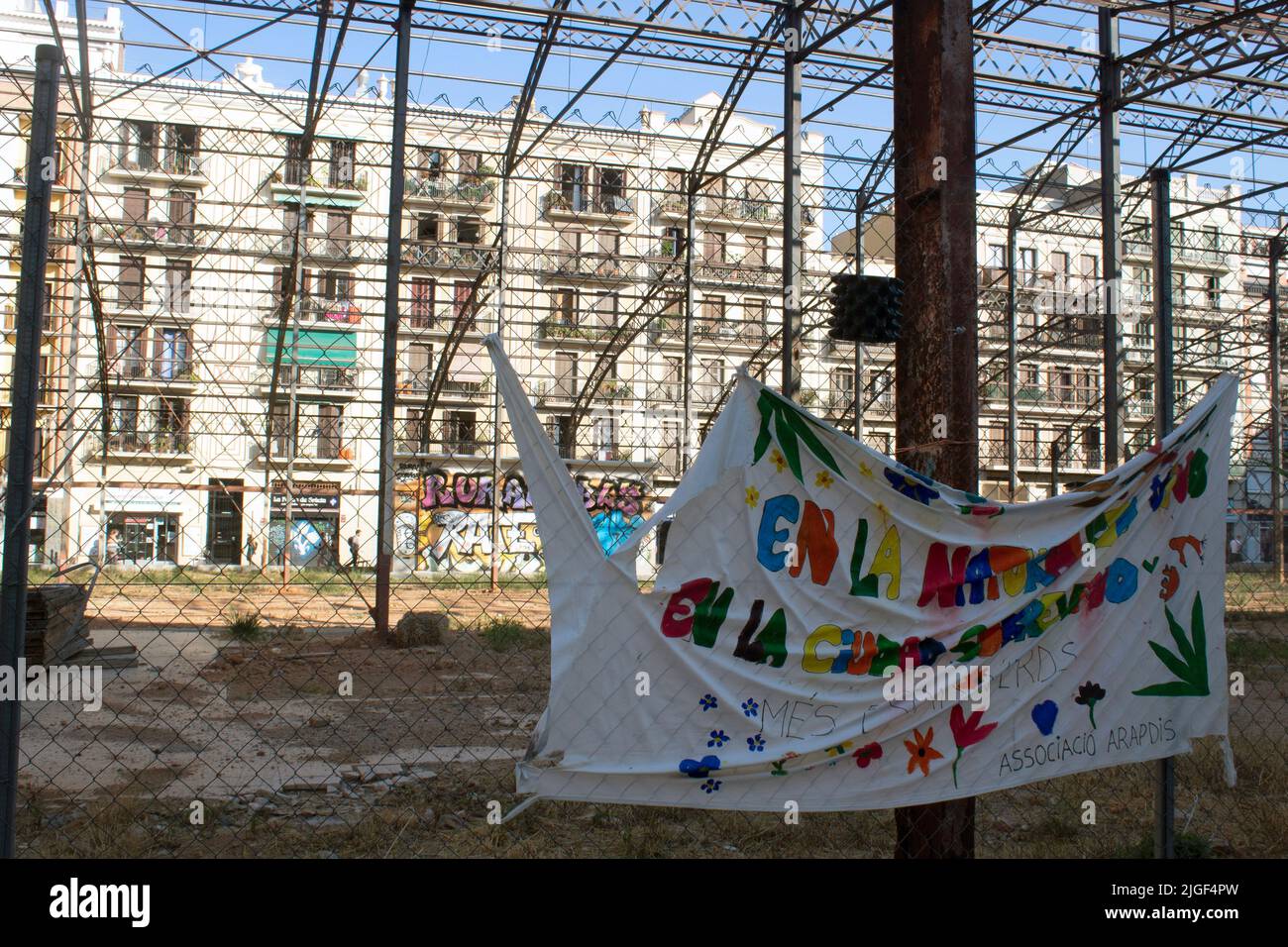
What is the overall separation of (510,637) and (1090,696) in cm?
852

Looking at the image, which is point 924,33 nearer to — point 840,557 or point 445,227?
point 840,557

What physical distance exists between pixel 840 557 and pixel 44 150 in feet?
7.75

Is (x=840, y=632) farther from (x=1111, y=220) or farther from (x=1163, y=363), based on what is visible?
(x=1111, y=220)

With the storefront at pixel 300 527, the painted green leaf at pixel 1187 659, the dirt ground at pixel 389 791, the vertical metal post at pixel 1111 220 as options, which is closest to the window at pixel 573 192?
the storefront at pixel 300 527

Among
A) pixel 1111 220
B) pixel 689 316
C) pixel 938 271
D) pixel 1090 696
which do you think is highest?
pixel 1111 220

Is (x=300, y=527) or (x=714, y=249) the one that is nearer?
(x=300, y=527)

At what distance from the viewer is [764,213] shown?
21.7 meters

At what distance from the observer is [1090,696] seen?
3.27m

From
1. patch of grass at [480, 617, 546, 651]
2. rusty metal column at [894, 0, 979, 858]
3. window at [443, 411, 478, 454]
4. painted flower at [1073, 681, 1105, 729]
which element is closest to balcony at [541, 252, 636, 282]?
window at [443, 411, 478, 454]

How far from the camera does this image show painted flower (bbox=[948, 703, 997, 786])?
3.08 m

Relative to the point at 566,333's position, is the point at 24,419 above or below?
below

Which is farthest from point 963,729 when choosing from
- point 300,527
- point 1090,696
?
point 300,527

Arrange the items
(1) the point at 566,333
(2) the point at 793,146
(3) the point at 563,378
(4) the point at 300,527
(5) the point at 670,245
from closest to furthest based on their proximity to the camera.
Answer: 1. (2) the point at 793,146
2. (1) the point at 566,333
3. (4) the point at 300,527
4. (3) the point at 563,378
5. (5) the point at 670,245

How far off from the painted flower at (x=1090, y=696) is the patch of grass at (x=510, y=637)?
25.9ft
